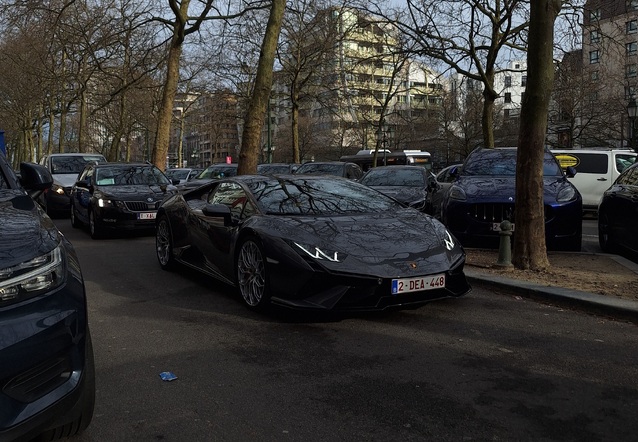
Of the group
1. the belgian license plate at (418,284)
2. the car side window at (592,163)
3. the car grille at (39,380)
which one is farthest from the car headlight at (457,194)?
the car side window at (592,163)

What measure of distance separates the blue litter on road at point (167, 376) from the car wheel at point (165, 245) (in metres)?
3.93

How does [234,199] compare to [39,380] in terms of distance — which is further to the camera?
[234,199]

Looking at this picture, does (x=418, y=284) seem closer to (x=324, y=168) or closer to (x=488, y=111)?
(x=324, y=168)

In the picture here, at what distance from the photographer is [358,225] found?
548 centimetres

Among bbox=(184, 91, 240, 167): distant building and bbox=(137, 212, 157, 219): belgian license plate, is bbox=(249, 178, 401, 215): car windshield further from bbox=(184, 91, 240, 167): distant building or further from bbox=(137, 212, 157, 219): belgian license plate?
bbox=(184, 91, 240, 167): distant building

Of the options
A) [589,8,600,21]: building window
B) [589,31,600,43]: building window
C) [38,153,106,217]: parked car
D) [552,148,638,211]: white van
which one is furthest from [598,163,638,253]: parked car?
[38,153,106,217]: parked car

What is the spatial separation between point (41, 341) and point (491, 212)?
7149mm

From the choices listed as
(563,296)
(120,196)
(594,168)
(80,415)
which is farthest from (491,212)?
(594,168)

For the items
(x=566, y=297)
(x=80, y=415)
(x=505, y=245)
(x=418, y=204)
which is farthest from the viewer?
(x=418, y=204)

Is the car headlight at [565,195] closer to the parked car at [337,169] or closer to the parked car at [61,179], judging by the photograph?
the parked car at [337,169]

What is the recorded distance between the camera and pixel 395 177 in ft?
45.1

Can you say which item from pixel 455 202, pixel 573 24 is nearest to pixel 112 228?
pixel 455 202

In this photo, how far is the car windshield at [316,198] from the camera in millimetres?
5902

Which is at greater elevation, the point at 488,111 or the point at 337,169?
the point at 488,111
